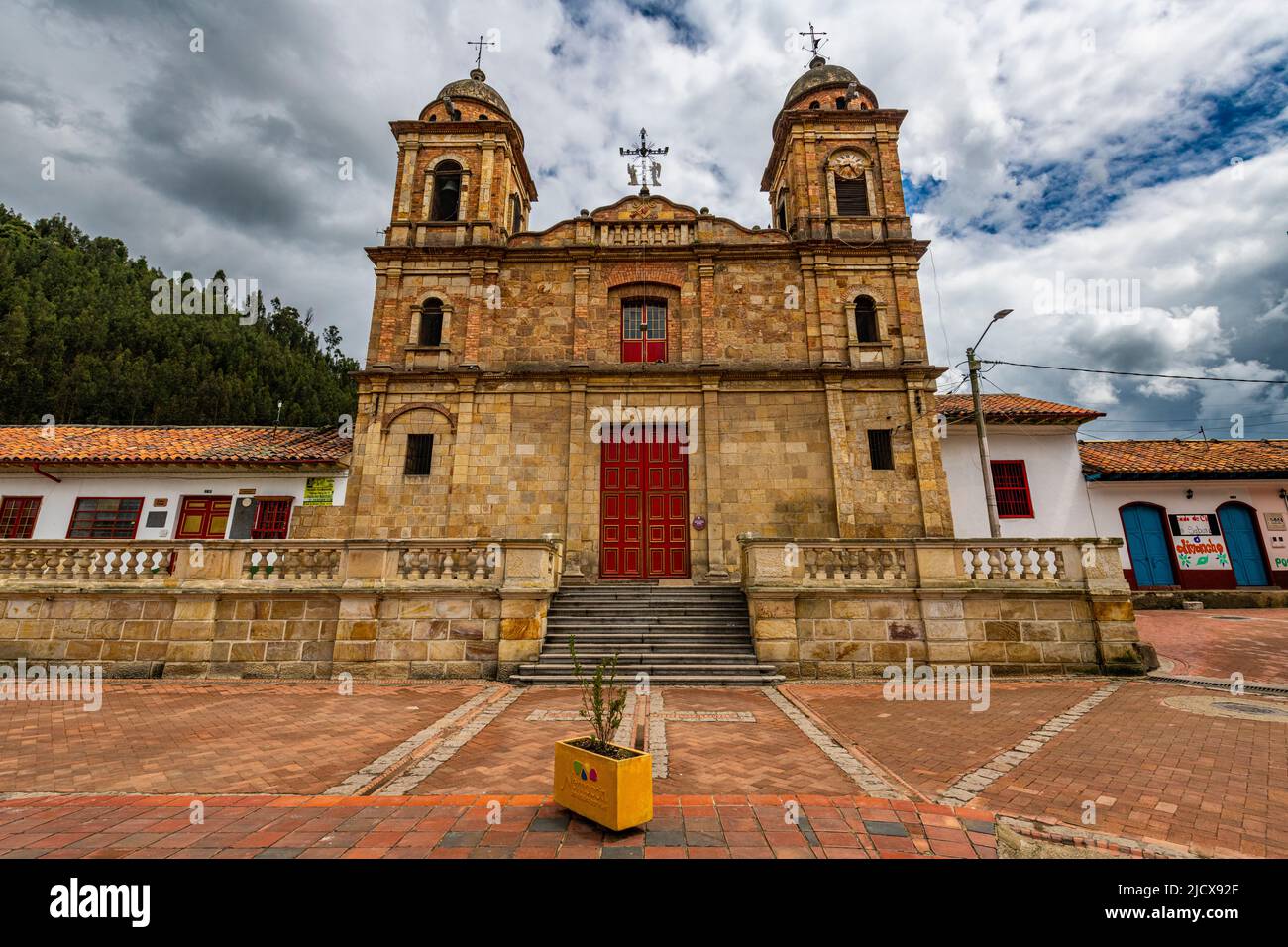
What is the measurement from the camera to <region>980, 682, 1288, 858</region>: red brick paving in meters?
3.91

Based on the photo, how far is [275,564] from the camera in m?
10.8

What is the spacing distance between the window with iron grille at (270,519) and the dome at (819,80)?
23000mm

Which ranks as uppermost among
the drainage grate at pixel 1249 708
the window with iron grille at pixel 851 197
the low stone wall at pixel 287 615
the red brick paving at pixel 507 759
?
the window with iron grille at pixel 851 197

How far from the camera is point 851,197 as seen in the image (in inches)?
722

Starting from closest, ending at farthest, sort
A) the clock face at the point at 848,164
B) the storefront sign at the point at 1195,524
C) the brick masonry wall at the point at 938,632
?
the brick masonry wall at the point at 938,632
the storefront sign at the point at 1195,524
the clock face at the point at 848,164

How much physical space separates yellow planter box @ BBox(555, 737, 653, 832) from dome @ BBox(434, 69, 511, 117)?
73.7ft

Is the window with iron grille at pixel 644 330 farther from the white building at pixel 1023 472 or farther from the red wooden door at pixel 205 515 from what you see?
the red wooden door at pixel 205 515

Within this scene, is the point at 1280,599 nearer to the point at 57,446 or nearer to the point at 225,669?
the point at 225,669

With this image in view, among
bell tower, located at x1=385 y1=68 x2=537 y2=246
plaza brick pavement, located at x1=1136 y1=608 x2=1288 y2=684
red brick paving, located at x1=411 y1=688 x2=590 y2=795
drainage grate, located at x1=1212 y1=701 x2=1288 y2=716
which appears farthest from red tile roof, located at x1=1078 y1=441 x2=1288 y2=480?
bell tower, located at x1=385 y1=68 x2=537 y2=246

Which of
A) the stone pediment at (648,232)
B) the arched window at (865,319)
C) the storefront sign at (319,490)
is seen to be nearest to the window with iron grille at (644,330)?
the stone pediment at (648,232)

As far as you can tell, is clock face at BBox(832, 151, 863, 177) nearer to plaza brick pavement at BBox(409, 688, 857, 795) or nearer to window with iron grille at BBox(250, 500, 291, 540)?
plaza brick pavement at BBox(409, 688, 857, 795)

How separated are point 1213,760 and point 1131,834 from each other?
8.93ft

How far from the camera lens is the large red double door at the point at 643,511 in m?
14.8

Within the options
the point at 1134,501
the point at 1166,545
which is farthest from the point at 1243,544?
the point at 1134,501
